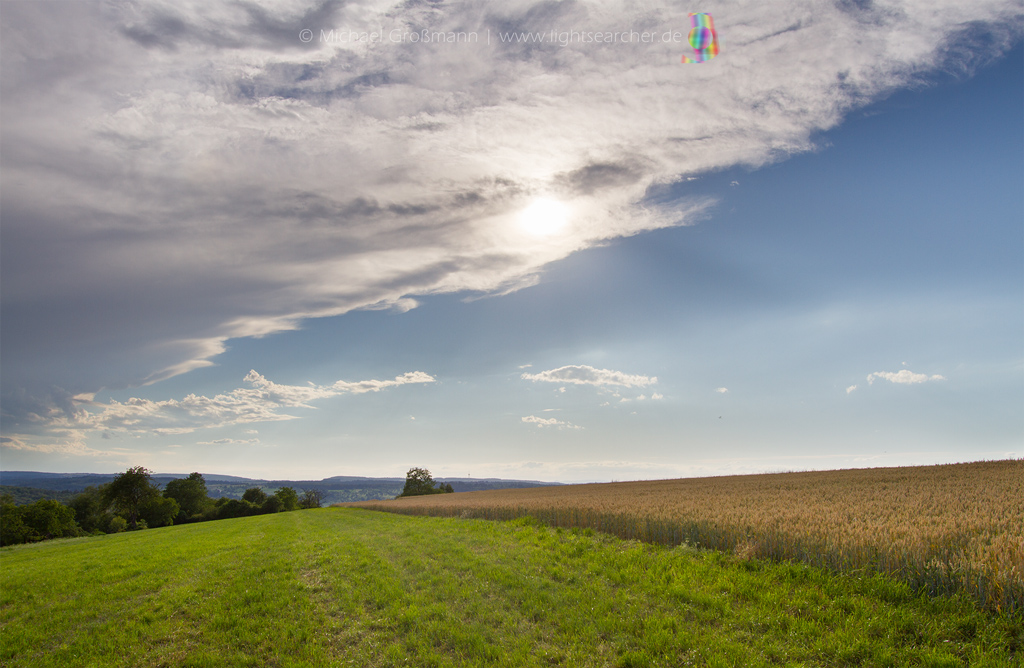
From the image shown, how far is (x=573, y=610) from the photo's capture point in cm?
975

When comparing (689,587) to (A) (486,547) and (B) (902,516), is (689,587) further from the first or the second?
(A) (486,547)

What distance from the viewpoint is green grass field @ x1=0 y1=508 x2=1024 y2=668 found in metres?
7.62

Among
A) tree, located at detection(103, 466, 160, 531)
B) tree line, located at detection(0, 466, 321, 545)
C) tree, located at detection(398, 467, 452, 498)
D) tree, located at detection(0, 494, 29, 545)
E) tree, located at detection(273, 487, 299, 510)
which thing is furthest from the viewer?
tree, located at detection(398, 467, 452, 498)

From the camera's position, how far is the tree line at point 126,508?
6975 cm

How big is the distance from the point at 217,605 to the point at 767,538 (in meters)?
14.2

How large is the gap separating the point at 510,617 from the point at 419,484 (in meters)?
125

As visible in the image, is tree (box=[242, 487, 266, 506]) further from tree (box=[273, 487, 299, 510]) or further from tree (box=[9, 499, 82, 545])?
tree (box=[9, 499, 82, 545])

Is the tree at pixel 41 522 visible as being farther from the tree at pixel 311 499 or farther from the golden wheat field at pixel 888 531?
the golden wheat field at pixel 888 531

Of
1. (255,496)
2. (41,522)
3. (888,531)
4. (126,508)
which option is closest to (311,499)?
(255,496)

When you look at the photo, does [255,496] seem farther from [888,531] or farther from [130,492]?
[888,531]

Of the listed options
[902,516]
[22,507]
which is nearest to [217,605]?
[902,516]

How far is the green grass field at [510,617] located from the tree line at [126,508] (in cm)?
7960

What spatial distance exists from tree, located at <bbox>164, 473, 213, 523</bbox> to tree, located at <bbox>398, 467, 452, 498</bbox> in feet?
150

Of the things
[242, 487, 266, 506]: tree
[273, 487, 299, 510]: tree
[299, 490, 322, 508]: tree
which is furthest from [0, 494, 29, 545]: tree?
[299, 490, 322, 508]: tree
